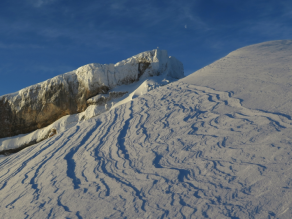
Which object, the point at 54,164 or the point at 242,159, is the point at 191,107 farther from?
the point at 54,164

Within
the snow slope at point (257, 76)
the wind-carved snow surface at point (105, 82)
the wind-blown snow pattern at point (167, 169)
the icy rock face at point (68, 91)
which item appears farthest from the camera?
the icy rock face at point (68, 91)

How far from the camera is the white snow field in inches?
94.6

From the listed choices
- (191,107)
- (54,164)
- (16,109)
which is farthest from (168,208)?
(16,109)

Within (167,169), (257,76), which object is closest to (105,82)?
(257,76)

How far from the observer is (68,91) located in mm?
9914

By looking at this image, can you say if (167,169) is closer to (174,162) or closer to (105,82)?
(174,162)

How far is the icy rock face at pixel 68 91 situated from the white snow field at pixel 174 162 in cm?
400

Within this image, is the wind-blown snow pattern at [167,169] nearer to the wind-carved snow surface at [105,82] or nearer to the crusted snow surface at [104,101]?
the crusted snow surface at [104,101]

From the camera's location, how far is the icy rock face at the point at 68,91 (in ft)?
31.5

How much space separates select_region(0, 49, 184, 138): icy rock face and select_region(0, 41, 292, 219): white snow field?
4003 millimetres

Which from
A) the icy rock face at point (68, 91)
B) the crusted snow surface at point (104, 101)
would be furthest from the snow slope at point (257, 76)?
the icy rock face at point (68, 91)

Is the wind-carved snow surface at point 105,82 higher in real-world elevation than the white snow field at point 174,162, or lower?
higher

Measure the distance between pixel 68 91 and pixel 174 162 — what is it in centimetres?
769

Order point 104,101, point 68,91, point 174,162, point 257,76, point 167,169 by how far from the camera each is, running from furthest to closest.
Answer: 1. point 68,91
2. point 104,101
3. point 257,76
4. point 174,162
5. point 167,169
